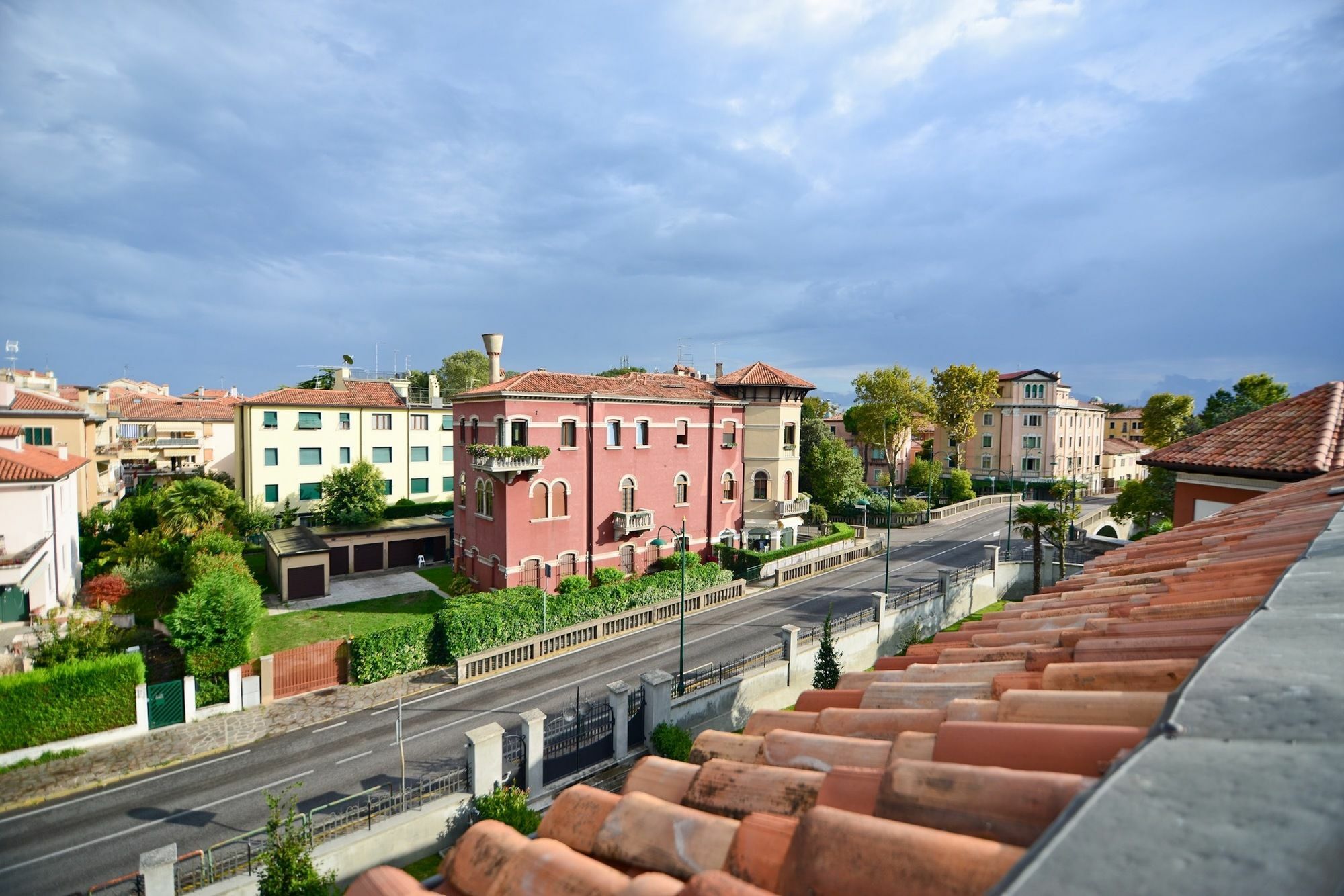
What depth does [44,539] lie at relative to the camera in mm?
25688

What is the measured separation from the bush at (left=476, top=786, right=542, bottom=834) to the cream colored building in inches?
1111

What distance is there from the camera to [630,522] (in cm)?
3450

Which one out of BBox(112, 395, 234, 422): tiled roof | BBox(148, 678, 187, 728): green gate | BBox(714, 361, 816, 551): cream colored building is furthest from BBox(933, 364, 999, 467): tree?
BBox(112, 395, 234, 422): tiled roof

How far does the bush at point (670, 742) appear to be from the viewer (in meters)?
16.4

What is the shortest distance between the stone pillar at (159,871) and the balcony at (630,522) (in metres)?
23.9

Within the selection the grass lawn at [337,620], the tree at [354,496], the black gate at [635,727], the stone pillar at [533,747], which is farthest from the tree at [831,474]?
the stone pillar at [533,747]

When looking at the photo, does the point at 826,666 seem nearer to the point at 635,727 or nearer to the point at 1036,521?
the point at 635,727

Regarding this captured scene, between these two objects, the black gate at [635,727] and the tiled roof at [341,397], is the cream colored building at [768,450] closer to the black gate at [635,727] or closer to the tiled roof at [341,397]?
the black gate at [635,727]

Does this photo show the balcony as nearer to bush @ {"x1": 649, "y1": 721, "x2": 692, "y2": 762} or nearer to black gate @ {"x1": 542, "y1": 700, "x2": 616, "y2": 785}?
black gate @ {"x1": 542, "y1": 700, "x2": 616, "y2": 785}

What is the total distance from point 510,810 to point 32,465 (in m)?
27.1

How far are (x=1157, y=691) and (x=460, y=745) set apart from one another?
19.7 m

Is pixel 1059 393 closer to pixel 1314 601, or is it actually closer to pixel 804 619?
pixel 804 619

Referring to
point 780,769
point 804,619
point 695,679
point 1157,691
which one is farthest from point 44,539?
point 1157,691

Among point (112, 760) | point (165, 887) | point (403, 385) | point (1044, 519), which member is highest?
point (403, 385)
